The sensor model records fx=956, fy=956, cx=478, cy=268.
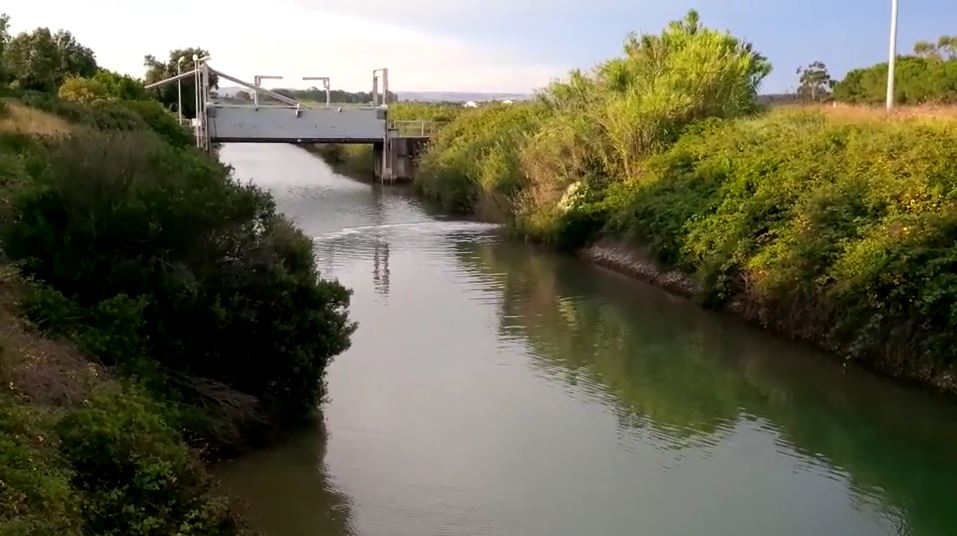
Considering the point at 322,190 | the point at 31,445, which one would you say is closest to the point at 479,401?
the point at 31,445

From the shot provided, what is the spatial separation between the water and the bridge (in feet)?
89.8

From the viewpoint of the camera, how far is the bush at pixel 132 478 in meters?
6.75

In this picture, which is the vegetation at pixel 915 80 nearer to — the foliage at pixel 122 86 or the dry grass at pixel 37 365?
the dry grass at pixel 37 365

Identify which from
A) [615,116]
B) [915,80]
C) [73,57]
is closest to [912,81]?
[915,80]

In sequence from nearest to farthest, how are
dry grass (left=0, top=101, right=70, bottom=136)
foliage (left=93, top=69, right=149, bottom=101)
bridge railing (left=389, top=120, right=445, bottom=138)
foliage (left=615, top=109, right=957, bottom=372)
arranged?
foliage (left=615, top=109, right=957, bottom=372) < dry grass (left=0, top=101, right=70, bottom=136) < foliage (left=93, top=69, right=149, bottom=101) < bridge railing (left=389, top=120, right=445, bottom=138)

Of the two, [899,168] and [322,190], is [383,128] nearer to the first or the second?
[322,190]

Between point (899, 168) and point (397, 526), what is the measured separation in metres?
11.0

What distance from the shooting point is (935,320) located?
1328 centimetres

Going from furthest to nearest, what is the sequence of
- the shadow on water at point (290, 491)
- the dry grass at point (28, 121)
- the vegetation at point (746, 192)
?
the dry grass at point (28, 121) < the vegetation at point (746, 192) < the shadow on water at point (290, 491)

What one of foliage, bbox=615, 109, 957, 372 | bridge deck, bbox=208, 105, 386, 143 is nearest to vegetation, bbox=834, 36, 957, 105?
foliage, bbox=615, 109, 957, 372

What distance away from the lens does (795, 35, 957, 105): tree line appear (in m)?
29.7

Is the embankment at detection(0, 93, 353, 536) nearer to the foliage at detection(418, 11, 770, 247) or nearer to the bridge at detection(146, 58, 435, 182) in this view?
the foliage at detection(418, 11, 770, 247)

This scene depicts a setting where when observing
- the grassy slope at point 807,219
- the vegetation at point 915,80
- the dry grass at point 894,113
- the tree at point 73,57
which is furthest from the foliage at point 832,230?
the tree at point 73,57

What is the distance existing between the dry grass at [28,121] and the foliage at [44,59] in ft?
35.6
